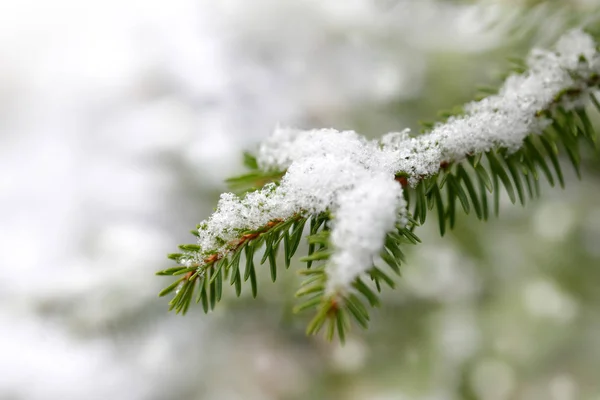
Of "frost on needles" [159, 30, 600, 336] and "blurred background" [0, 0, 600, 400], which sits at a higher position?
"blurred background" [0, 0, 600, 400]

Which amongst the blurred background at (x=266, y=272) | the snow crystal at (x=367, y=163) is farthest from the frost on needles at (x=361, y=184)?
the blurred background at (x=266, y=272)

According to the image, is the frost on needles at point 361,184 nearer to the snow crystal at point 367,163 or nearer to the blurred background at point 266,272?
the snow crystal at point 367,163

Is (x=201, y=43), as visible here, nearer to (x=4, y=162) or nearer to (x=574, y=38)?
(x=4, y=162)

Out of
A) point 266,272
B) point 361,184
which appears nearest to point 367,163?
point 361,184

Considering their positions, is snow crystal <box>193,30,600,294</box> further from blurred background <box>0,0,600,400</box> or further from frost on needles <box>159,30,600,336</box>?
blurred background <box>0,0,600,400</box>

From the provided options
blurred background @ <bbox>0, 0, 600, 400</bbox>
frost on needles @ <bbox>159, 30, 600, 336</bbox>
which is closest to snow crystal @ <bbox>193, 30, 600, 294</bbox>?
frost on needles @ <bbox>159, 30, 600, 336</bbox>

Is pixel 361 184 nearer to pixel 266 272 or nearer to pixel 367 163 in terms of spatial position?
pixel 367 163
